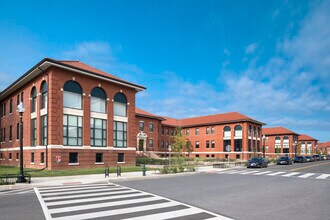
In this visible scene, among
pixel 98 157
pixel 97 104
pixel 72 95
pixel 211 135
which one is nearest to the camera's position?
pixel 72 95

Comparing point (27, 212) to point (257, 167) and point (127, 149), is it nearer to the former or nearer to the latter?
point (127, 149)

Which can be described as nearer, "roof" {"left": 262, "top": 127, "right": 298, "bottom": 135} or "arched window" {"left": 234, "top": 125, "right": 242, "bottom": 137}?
"arched window" {"left": 234, "top": 125, "right": 242, "bottom": 137}

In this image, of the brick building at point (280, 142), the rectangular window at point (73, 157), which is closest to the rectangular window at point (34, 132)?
the rectangular window at point (73, 157)

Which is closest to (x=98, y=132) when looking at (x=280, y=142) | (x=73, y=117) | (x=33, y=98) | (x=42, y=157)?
(x=73, y=117)

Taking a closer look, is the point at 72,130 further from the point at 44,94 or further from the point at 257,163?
the point at 257,163

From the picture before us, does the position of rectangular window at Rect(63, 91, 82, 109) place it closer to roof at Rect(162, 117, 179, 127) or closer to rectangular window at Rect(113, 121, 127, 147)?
rectangular window at Rect(113, 121, 127, 147)

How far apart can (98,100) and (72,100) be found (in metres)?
3.37

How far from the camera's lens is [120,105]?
1390 inches

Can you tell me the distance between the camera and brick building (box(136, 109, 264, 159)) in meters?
58.5

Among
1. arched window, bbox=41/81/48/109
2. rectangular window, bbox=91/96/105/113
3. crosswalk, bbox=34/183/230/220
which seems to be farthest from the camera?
rectangular window, bbox=91/96/105/113

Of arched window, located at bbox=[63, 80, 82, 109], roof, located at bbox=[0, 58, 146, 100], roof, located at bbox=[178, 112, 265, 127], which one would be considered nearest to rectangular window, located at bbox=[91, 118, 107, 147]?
arched window, located at bbox=[63, 80, 82, 109]

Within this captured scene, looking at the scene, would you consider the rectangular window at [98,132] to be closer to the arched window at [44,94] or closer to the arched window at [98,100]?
the arched window at [98,100]

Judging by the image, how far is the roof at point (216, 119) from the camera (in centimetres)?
6575

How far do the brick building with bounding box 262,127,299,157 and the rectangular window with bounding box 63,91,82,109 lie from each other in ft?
252
